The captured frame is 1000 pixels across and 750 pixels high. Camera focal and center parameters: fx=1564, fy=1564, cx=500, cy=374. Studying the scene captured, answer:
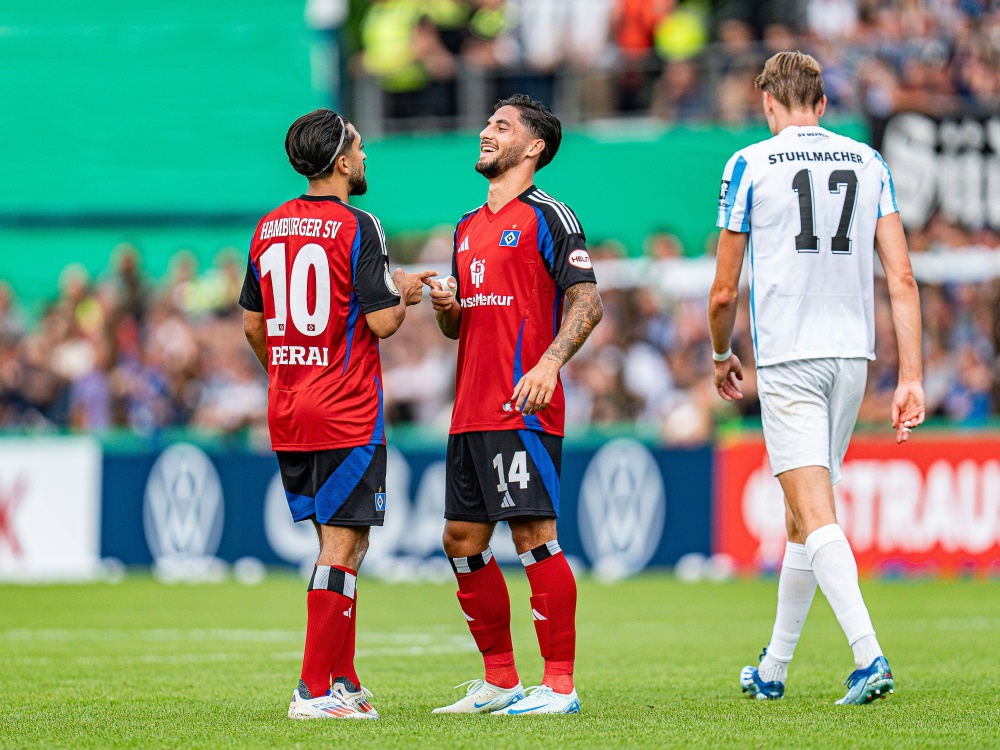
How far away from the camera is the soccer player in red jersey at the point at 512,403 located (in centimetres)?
647

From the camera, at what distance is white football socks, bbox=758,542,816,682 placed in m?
6.82

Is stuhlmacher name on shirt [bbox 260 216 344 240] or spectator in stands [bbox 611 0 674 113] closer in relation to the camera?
stuhlmacher name on shirt [bbox 260 216 344 240]

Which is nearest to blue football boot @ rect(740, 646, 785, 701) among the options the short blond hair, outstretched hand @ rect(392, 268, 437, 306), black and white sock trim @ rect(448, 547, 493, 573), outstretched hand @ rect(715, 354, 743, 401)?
outstretched hand @ rect(715, 354, 743, 401)

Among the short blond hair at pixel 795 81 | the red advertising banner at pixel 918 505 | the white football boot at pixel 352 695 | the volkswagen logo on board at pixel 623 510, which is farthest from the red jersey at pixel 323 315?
the volkswagen logo on board at pixel 623 510

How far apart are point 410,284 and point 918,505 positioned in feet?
31.2

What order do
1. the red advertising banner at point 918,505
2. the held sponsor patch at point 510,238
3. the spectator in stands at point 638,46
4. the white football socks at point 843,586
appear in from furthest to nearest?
the spectator in stands at point 638,46 < the red advertising banner at point 918,505 < the held sponsor patch at point 510,238 < the white football socks at point 843,586

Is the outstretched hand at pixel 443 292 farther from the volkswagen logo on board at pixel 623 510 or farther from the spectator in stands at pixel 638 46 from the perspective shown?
the spectator in stands at pixel 638 46

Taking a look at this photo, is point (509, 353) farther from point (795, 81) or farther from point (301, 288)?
point (795, 81)

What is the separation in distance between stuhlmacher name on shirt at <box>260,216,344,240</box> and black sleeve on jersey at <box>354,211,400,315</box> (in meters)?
0.12

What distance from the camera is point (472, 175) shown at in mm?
20750

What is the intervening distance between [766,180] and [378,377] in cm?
184

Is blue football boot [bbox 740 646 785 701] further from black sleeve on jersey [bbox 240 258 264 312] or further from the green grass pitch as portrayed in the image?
black sleeve on jersey [bbox 240 258 264 312]

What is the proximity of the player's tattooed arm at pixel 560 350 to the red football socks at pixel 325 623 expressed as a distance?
102 cm

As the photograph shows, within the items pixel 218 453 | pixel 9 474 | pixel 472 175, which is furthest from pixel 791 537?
pixel 472 175
